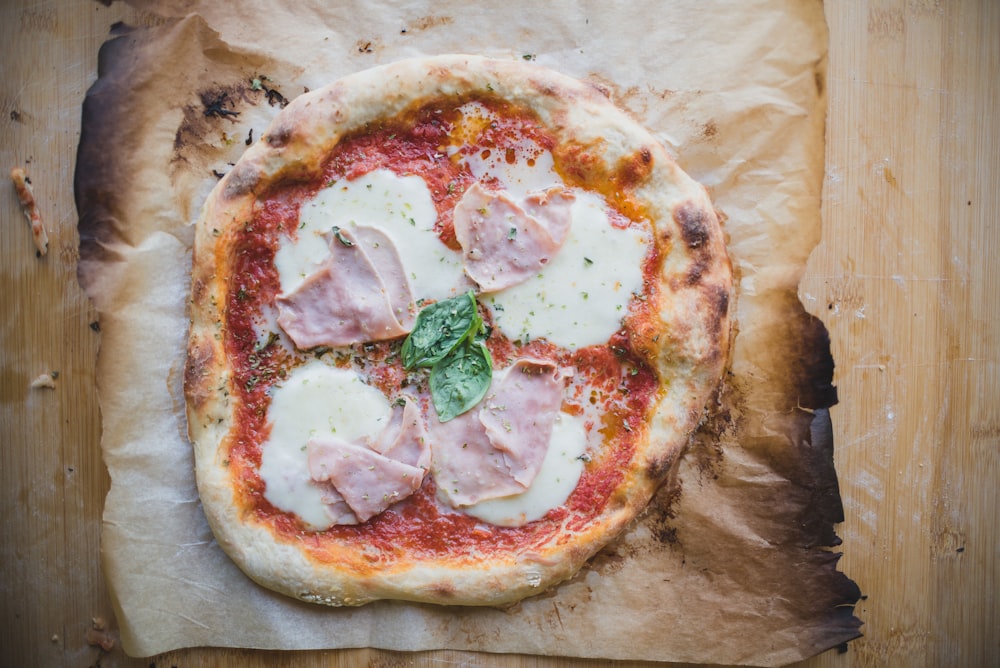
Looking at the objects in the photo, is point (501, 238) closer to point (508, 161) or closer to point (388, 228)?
point (508, 161)

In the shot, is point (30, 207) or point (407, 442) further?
point (30, 207)

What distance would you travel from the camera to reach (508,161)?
8.98ft

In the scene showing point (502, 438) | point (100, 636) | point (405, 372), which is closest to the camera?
point (502, 438)

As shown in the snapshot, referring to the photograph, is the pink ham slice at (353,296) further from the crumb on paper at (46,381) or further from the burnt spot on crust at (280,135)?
the crumb on paper at (46,381)

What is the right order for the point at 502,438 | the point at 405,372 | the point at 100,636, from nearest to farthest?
1. the point at 502,438
2. the point at 405,372
3. the point at 100,636

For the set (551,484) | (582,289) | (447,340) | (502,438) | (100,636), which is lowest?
(100,636)

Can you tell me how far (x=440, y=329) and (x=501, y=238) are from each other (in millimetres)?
477

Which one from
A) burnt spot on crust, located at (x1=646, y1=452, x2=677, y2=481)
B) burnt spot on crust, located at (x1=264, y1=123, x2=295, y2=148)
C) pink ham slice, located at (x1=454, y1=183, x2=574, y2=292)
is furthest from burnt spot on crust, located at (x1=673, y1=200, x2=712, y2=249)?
burnt spot on crust, located at (x1=264, y1=123, x2=295, y2=148)

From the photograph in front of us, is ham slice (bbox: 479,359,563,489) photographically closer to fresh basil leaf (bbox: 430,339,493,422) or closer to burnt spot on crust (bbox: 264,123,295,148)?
fresh basil leaf (bbox: 430,339,493,422)

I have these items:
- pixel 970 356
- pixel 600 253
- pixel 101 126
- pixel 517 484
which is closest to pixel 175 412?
pixel 101 126

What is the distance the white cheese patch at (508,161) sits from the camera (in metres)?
2.73

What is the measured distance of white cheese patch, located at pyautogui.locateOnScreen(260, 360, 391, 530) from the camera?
2.65 m

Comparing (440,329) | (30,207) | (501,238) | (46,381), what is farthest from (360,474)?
(30,207)

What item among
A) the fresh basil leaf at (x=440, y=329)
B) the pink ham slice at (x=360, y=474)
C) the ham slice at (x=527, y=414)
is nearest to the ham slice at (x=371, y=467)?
the pink ham slice at (x=360, y=474)
